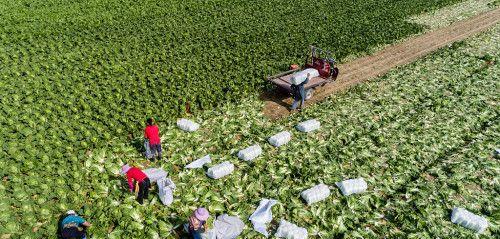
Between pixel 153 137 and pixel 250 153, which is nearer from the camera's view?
pixel 153 137

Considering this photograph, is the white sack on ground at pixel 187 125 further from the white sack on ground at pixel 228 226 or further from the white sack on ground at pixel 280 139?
the white sack on ground at pixel 228 226

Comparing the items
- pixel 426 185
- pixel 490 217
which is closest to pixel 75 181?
pixel 426 185

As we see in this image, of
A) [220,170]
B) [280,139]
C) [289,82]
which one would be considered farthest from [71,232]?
[289,82]

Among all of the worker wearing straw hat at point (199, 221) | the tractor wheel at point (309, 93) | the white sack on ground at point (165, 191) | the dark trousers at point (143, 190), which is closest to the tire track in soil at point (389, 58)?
the tractor wheel at point (309, 93)

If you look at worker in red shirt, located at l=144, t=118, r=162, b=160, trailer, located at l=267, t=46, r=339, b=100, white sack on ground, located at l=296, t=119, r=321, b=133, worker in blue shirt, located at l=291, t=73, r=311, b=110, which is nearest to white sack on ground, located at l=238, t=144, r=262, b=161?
white sack on ground, located at l=296, t=119, r=321, b=133

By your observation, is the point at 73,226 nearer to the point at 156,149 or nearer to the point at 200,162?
the point at 156,149

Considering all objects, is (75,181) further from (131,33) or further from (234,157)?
(131,33)
